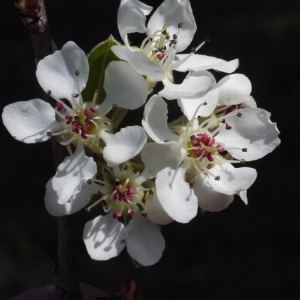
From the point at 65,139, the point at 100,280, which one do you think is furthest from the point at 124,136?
the point at 100,280

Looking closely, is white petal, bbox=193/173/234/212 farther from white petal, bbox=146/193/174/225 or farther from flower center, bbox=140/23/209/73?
flower center, bbox=140/23/209/73

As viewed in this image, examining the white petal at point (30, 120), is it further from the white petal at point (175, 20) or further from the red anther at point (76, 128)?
the white petal at point (175, 20)

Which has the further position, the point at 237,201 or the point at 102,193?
the point at 237,201

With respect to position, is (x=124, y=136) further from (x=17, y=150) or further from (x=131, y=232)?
(x=17, y=150)

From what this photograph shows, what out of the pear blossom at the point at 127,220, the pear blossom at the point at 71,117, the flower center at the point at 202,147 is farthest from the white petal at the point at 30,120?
the flower center at the point at 202,147

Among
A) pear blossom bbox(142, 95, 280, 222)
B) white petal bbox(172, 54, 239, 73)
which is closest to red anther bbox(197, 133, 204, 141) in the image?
pear blossom bbox(142, 95, 280, 222)

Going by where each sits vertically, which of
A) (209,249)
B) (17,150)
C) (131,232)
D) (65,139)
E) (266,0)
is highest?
(65,139)
